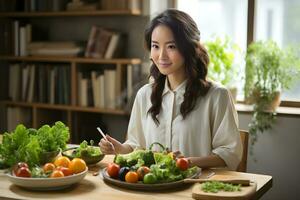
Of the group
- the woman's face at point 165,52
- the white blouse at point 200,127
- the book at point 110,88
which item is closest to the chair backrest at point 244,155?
the white blouse at point 200,127

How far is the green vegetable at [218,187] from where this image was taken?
5.61 ft

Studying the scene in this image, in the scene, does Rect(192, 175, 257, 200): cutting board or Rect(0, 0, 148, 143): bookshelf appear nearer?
Rect(192, 175, 257, 200): cutting board

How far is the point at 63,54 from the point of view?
4008 mm

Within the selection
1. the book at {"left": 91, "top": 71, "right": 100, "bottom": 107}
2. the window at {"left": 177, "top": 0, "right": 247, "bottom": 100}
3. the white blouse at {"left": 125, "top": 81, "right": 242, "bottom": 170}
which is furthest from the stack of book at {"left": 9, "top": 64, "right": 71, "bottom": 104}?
the white blouse at {"left": 125, "top": 81, "right": 242, "bottom": 170}

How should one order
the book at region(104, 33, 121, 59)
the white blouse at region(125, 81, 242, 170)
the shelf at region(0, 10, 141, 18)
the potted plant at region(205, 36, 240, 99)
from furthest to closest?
the book at region(104, 33, 121, 59) → the shelf at region(0, 10, 141, 18) → the potted plant at region(205, 36, 240, 99) → the white blouse at region(125, 81, 242, 170)

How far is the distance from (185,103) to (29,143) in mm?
734

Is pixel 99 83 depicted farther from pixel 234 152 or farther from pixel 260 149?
pixel 234 152

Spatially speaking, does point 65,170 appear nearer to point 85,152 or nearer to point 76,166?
point 76,166

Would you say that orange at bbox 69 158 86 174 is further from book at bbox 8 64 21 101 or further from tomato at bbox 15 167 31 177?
book at bbox 8 64 21 101

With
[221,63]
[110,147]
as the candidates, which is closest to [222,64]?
[221,63]

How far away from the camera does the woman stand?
2266 millimetres

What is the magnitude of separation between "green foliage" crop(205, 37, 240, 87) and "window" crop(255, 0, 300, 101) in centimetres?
27

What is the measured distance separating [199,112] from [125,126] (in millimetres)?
1822

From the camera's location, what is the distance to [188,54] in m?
2.33
